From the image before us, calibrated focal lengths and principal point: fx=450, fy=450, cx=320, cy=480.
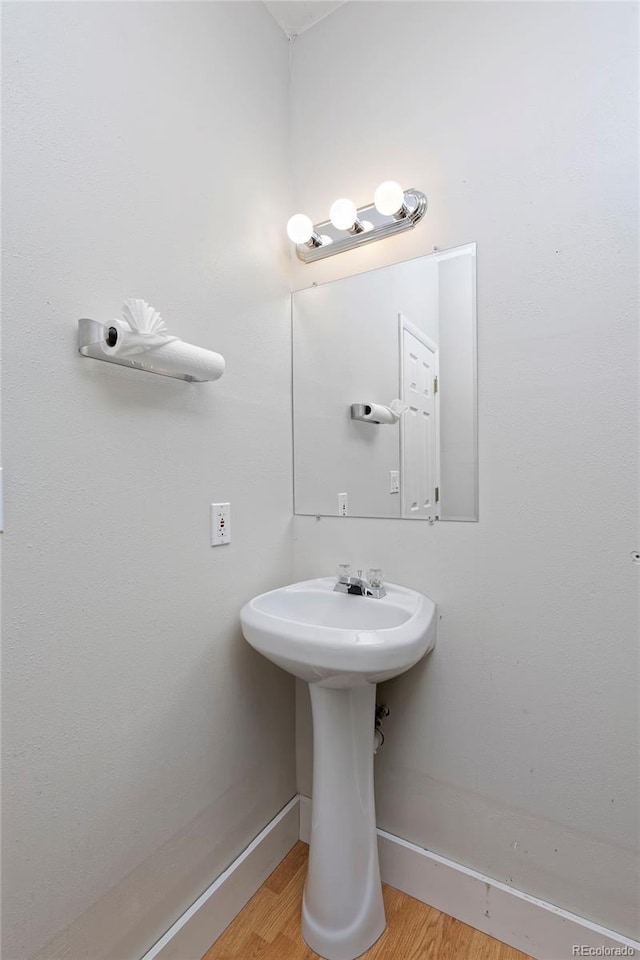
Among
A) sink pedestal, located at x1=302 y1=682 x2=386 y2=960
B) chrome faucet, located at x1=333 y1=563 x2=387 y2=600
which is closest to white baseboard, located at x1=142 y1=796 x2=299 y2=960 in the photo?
sink pedestal, located at x1=302 y1=682 x2=386 y2=960

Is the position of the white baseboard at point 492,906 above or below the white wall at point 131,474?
below

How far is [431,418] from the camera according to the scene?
4.31 feet

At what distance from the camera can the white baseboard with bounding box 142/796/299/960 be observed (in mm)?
1069

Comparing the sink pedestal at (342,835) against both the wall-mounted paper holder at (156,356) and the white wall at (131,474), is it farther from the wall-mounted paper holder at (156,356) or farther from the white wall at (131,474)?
the wall-mounted paper holder at (156,356)

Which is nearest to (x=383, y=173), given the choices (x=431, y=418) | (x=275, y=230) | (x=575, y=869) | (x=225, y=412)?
(x=275, y=230)

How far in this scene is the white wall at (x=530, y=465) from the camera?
1053mm

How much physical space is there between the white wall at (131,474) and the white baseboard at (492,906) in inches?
16.2

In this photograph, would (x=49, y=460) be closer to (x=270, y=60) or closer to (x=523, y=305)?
(x=523, y=305)

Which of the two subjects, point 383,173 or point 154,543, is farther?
point 383,173

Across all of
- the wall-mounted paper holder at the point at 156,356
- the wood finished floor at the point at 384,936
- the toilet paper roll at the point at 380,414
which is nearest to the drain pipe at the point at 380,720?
A: the wood finished floor at the point at 384,936

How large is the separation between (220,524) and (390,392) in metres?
0.65

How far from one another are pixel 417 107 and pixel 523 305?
709 millimetres

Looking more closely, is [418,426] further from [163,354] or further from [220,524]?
[163,354]

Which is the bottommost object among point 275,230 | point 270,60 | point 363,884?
point 363,884
